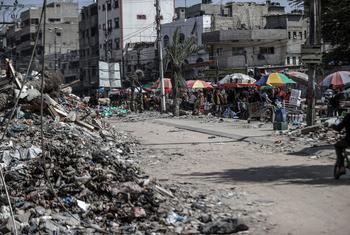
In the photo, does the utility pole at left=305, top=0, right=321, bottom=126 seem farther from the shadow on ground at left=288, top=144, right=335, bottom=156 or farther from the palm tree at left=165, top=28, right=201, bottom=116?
the palm tree at left=165, top=28, right=201, bottom=116

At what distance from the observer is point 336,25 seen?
3067 centimetres

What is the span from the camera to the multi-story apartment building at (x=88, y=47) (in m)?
95.3

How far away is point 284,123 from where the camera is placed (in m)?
23.0

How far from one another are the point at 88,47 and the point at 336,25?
7106 cm

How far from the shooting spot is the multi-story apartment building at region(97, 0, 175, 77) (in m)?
89.8

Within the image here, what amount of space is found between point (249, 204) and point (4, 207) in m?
3.70

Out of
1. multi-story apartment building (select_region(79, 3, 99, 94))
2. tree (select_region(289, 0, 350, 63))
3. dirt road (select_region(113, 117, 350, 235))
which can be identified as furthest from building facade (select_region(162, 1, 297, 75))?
dirt road (select_region(113, 117, 350, 235))

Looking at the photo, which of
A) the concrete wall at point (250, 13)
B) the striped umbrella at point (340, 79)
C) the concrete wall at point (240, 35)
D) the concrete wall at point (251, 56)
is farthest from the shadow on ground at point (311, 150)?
the concrete wall at point (250, 13)

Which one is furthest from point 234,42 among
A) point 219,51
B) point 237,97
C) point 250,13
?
point 237,97

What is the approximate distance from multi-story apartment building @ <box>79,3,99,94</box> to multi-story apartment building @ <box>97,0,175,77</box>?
2037 millimetres

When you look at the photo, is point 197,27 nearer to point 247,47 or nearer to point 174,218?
point 247,47

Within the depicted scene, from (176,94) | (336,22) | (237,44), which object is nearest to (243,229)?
(336,22)

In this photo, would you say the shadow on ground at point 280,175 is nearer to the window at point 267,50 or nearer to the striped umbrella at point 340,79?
the striped umbrella at point 340,79

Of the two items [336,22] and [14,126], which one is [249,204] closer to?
[14,126]
